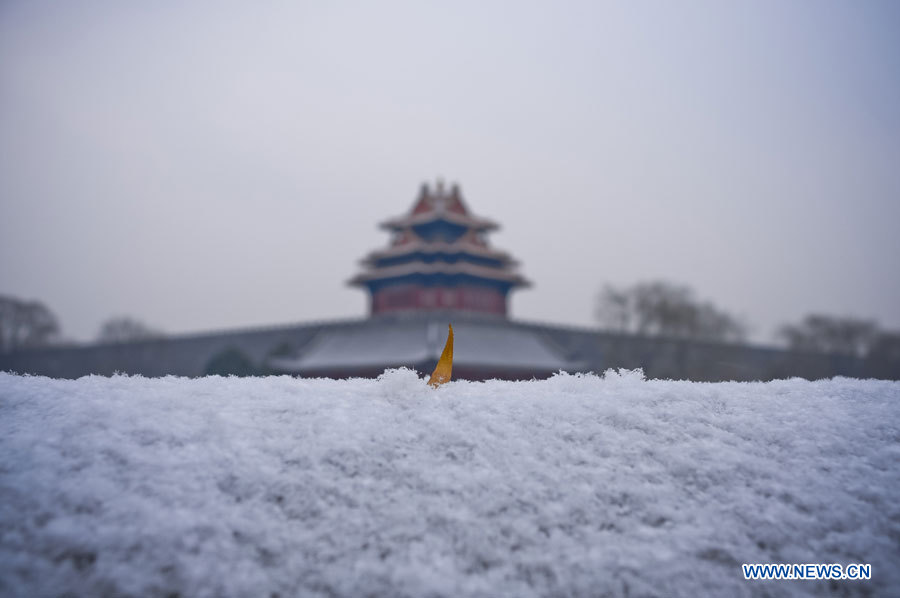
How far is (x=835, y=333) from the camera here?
93.6 ft

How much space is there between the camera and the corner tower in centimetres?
2323

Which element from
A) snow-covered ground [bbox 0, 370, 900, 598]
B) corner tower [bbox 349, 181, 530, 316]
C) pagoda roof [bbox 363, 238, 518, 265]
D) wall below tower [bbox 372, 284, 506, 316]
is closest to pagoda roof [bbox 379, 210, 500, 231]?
corner tower [bbox 349, 181, 530, 316]

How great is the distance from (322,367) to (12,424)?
62.7 ft

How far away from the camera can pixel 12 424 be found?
1.70m

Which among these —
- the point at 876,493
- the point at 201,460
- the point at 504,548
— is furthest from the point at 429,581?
the point at 876,493

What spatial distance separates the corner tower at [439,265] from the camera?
2323 centimetres

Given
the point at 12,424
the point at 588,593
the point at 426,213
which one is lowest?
the point at 588,593

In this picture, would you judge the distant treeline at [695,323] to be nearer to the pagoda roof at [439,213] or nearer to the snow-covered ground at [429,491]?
the pagoda roof at [439,213]

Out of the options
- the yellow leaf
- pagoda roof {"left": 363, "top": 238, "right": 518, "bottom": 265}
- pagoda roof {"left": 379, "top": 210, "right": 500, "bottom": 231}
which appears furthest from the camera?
pagoda roof {"left": 379, "top": 210, "right": 500, "bottom": 231}

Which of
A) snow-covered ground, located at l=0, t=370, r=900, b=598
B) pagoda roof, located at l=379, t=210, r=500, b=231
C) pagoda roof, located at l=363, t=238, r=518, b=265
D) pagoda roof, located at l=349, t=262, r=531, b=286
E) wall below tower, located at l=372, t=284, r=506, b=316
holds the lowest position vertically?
snow-covered ground, located at l=0, t=370, r=900, b=598

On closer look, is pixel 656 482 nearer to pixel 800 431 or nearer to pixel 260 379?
pixel 800 431

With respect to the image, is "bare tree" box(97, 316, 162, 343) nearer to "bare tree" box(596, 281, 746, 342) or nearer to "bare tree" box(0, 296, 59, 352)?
"bare tree" box(0, 296, 59, 352)

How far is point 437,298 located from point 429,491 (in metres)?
21.6

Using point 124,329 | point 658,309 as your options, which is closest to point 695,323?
point 658,309
